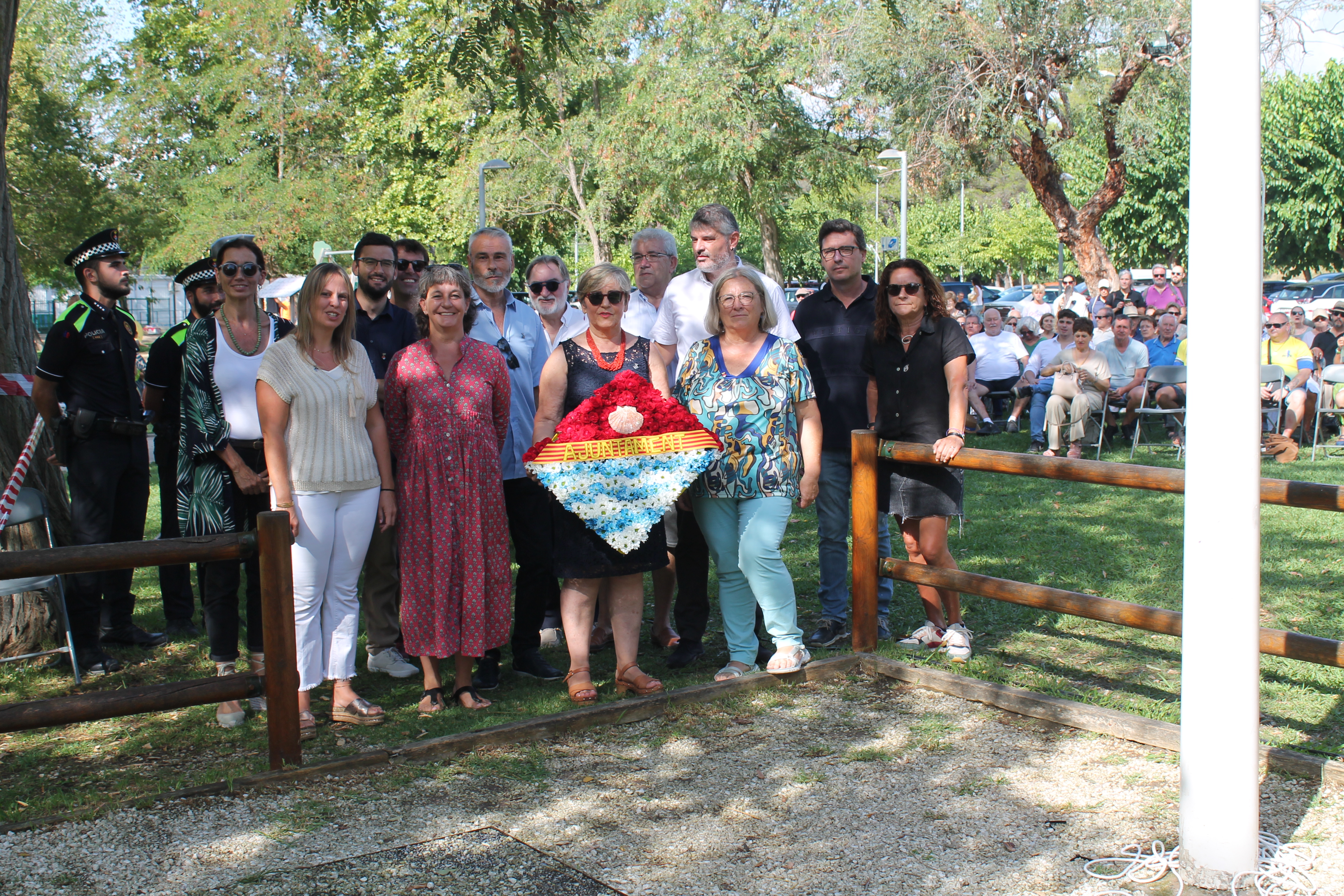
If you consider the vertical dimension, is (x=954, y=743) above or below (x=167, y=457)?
below

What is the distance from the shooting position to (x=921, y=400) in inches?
225

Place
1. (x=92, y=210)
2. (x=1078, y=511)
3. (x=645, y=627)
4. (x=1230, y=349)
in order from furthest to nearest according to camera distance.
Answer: (x=92, y=210)
(x=1078, y=511)
(x=645, y=627)
(x=1230, y=349)

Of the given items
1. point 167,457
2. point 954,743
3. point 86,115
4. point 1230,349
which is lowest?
point 954,743

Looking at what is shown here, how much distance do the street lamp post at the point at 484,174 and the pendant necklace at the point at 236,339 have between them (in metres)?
22.9

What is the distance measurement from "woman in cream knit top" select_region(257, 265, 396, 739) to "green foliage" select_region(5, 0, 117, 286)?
2219cm

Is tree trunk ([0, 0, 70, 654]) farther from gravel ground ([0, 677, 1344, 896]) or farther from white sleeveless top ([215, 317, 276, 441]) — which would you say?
gravel ground ([0, 677, 1344, 896])

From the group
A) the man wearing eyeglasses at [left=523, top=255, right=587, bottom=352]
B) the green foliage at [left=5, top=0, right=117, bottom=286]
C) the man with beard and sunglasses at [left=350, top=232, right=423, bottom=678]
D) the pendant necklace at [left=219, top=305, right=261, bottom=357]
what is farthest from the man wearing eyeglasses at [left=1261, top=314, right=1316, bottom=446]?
the green foliage at [left=5, top=0, right=117, bottom=286]

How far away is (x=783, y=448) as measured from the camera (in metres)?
5.27

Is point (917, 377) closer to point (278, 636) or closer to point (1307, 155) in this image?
point (278, 636)

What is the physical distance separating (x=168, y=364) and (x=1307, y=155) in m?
41.9

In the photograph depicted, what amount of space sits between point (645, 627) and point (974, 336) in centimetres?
Answer: 993

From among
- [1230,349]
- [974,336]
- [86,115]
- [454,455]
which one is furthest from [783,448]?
[86,115]

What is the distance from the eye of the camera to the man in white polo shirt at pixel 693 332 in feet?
18.9

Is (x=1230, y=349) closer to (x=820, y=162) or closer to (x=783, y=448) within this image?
(x=783, y=448)
